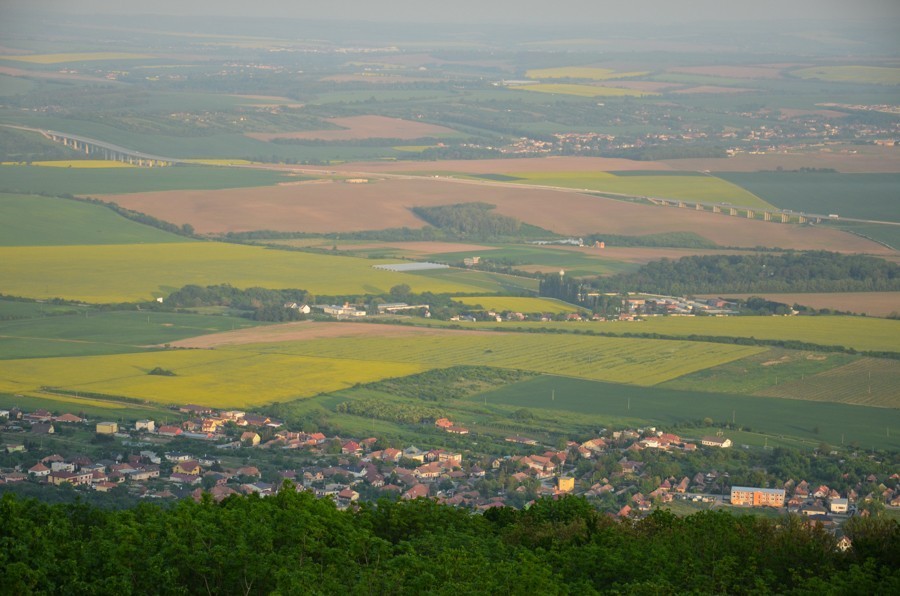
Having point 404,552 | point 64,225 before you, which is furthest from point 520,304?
point 404,552

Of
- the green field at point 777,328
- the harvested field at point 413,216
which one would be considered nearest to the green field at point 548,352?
the green field at point 777,328

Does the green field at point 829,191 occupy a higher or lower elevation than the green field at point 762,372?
lower

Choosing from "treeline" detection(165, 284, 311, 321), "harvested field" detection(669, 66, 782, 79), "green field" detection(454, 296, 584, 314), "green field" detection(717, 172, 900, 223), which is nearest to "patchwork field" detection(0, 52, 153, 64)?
"harvested field" detection(669, 66, 782, 79)

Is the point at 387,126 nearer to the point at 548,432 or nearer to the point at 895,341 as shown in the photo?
the point at 895,341

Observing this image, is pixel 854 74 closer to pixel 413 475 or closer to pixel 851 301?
pixel 851 301

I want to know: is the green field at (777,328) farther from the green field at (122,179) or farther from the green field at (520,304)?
the green field at (122,179)

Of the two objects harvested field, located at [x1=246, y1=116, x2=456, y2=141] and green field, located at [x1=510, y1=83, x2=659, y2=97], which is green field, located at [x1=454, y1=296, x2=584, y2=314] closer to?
harvested field, located at [x1=246, y1=116, x2=456, y2=141]

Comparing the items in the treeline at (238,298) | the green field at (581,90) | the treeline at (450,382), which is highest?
the treeline at (450,382)
